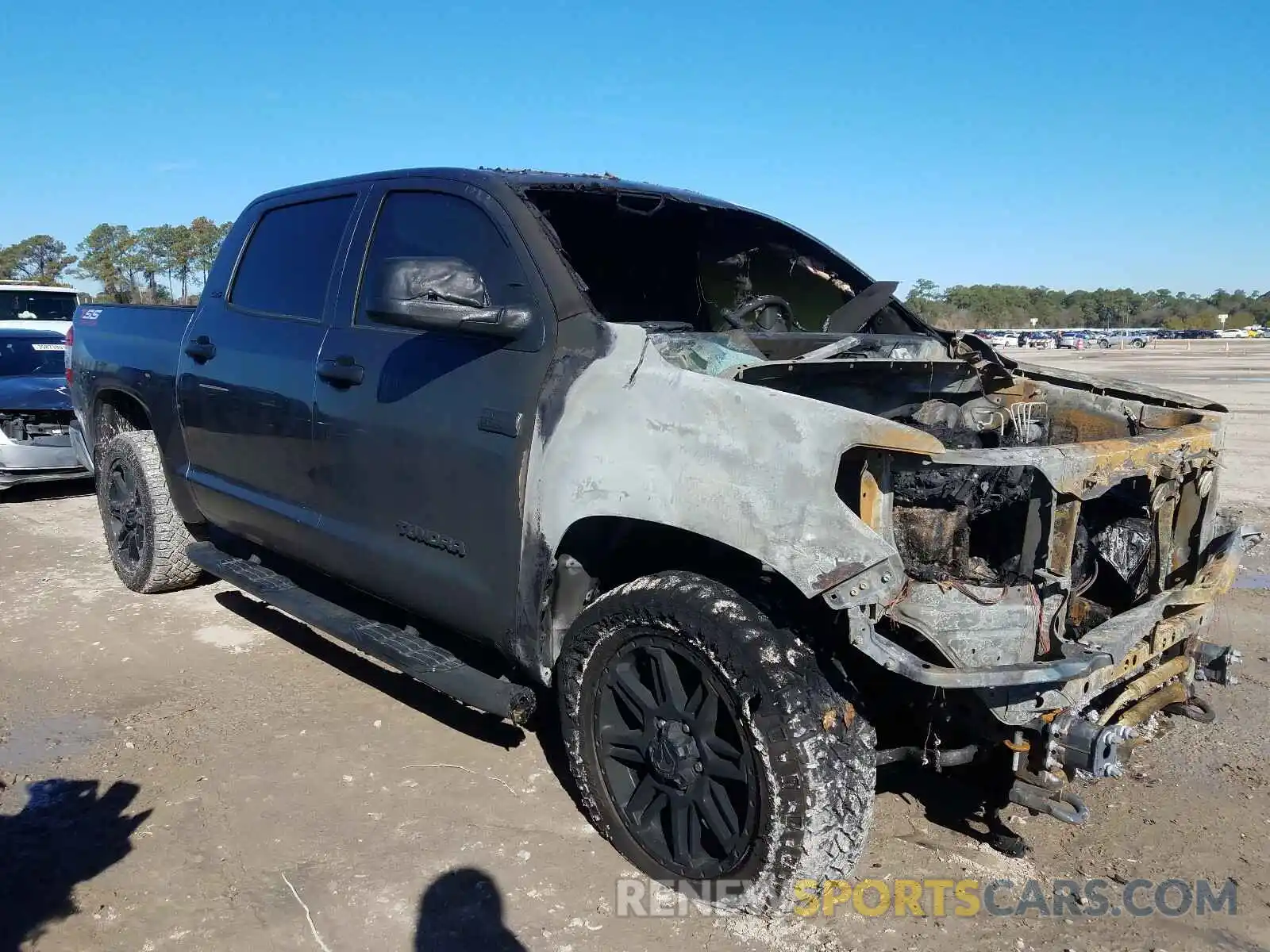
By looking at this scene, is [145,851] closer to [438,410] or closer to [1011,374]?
[438,410]

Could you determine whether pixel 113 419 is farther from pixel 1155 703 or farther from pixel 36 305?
pixel 36 305

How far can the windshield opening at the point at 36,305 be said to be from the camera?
13125 millimetres

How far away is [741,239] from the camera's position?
4121 millimetres

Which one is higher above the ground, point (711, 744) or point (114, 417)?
point (114, 417)

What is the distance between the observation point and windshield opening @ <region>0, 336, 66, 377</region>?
8773 mm

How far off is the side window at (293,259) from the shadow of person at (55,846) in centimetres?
187

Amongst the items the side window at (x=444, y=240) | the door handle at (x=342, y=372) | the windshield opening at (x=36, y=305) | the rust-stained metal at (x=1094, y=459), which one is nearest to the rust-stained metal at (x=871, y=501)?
the rust-stained metal at (x=1094, y=459)

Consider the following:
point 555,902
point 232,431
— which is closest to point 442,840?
point 555,902

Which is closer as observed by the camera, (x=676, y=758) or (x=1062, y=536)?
(x=1062, y=536)

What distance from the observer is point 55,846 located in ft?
9.53

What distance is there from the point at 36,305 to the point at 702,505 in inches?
567

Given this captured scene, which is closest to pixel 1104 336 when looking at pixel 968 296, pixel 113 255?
pixel 968 296

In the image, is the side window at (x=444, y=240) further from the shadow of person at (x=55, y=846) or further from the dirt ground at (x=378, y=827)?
the shadow of person at (x=55, y=846)

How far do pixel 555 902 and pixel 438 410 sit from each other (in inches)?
59.4
